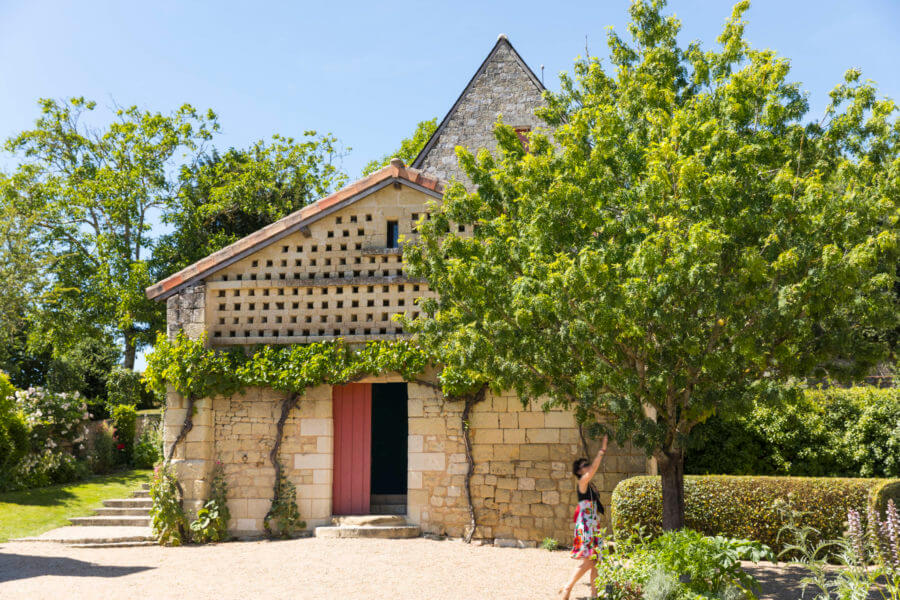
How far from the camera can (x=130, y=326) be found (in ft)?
77.0

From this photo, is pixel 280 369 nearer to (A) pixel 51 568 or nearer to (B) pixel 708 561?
(A) pixel 51 568

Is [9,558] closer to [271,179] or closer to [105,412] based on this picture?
[105,412]

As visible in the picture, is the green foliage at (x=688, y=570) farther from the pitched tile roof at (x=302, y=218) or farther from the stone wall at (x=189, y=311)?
the stone wall at (x=189, y=311)

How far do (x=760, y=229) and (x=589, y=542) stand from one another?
3.51 meters

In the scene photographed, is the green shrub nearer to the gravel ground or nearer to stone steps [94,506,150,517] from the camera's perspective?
stone steps [94,506,150,517]

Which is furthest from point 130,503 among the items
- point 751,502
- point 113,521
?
point 751,502

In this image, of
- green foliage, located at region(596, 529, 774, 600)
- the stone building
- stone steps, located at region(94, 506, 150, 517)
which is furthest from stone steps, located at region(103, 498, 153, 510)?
green foliage, located at region(596, 529, 774, 600)

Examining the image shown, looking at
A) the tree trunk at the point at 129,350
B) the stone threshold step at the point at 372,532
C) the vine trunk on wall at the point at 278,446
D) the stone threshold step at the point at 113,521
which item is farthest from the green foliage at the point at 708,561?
the tree trunk at the point at 129,350

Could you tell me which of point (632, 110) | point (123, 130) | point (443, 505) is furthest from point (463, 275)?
point (123, 130)

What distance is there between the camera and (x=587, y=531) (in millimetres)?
7418

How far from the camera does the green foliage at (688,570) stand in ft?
19.0

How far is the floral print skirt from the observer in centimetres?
729

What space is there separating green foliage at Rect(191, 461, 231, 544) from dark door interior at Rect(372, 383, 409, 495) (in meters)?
3.49

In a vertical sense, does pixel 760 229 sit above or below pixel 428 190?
below
